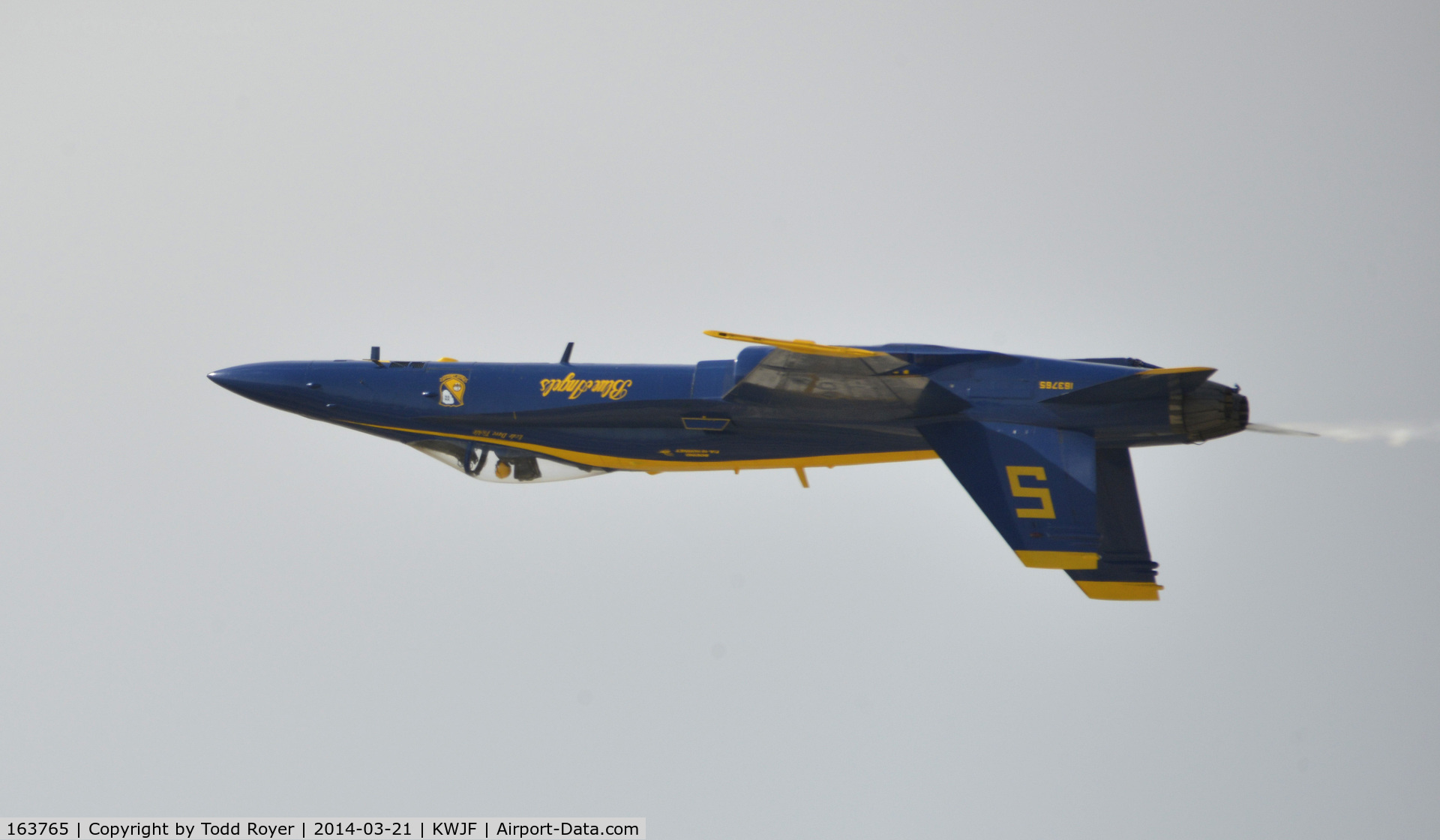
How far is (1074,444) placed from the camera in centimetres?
1955

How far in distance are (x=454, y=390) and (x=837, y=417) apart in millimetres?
7314

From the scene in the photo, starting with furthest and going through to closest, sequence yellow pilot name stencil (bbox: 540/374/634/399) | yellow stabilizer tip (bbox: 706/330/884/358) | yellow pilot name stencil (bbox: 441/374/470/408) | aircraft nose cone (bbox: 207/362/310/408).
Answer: aircraft nose cone (bbox: 207/362/310/408), yellow pilot name stencil (bbox: 441/374/470/408), yellow pilot name stencil (bbox: 540/374/634/399), yellow stabilizer tip (bbox: 706/330/884/358)

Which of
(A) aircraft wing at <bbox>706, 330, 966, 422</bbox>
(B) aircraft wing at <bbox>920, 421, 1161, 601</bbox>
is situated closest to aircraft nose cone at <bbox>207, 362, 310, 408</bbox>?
(A) aircraft wing at <bbox>706, 330, 966, 422</bbox>

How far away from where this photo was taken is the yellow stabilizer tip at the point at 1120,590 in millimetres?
21297

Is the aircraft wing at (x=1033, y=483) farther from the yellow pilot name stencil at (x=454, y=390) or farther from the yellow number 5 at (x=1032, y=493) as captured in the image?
the yellow pilot name stencil at (x=454, y=390)

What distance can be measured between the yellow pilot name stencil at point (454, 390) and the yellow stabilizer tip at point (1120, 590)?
1148cm

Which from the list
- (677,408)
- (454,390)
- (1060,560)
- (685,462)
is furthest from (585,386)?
(1060,560)

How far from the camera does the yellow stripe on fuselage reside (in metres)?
21.6

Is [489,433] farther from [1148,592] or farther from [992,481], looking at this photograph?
[1148,592]

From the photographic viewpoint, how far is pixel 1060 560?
19.2m

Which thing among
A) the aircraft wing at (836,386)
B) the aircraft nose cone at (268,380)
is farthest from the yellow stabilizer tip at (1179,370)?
the aircraft nose cone at (268,380)

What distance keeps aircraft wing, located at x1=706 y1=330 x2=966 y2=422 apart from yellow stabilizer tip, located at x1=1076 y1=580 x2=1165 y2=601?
4.18m

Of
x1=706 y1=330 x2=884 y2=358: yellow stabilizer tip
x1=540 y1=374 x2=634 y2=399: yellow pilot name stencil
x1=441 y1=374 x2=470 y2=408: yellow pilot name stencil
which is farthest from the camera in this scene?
x1=441 y1=374 x2=470 y2=408: yellow pilot name stencil

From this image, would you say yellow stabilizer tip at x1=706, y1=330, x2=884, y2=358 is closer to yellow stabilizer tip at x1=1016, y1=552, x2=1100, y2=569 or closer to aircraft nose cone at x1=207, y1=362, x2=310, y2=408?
yellow stabilizer tip at x1=1016, y1=552, x2=1100, y2=569
